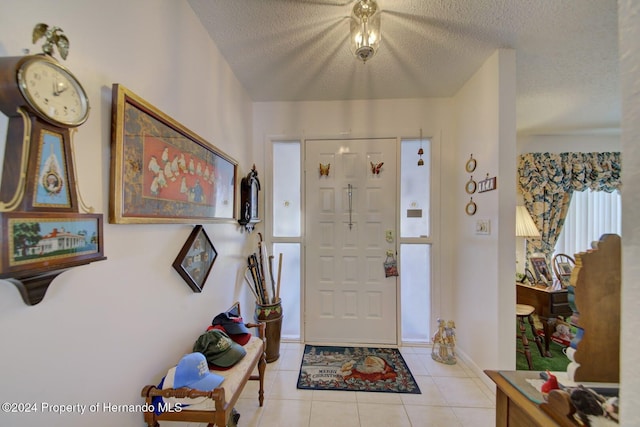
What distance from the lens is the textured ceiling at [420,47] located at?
154cm

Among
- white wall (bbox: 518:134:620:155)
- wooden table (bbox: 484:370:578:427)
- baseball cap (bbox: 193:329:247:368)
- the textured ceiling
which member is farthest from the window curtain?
baseball cap (bbox: 193:329:247:368)

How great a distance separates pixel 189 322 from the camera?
1495 mm

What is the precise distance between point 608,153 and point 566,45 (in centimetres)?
273

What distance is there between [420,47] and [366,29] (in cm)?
73

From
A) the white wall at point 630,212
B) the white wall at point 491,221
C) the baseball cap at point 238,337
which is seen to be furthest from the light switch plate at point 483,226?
the baseball cap at point 238,337

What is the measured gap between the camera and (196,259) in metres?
1.53

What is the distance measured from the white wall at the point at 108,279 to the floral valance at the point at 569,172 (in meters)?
4.09

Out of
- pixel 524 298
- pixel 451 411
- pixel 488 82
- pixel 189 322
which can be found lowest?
pixel 451 411

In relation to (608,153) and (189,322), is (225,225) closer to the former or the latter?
(189,322)

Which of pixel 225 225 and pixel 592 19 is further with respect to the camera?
pixel 225 225

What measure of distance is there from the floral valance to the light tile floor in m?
2.77

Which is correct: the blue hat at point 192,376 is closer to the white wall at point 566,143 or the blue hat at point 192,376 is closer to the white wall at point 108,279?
the white wall at point 108,279

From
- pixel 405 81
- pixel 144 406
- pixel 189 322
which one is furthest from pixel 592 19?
pixel 144 406

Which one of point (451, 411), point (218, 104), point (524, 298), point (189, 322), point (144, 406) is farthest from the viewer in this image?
point (524, 298)
